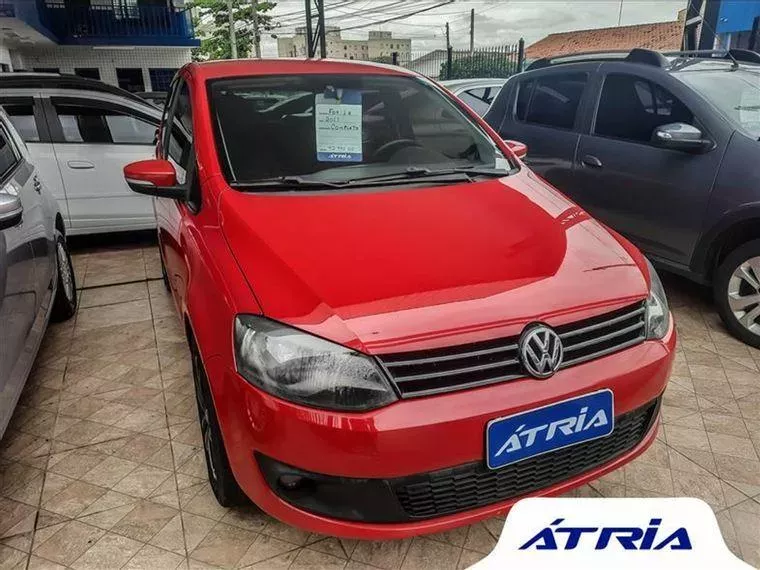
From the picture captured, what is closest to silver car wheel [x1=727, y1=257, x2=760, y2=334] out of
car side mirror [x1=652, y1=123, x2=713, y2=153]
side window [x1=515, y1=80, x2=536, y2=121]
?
car side mirror [x1=652, y1=123, x2=713, y2=153]

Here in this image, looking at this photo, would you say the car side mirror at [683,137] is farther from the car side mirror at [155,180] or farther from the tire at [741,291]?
the car side mirror at [155,180]

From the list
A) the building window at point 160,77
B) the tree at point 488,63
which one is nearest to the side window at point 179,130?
the tree at point 488,63

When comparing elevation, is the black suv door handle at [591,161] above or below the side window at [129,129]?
below

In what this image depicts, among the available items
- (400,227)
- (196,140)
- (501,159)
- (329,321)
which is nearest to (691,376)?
(501,159)

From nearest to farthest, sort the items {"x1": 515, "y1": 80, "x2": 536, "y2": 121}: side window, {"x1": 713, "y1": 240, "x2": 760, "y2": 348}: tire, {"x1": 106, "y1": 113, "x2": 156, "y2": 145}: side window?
1. {"x1": 713, "y1": 240, "x2": 760, "y2": 348}: tire
2. {"x1": 515, "y1": 80, "x2": 536, "y2": 121}: side window
3. {"x1": 106, "y1": 113, "x2": 156, "y2": 145}: side window

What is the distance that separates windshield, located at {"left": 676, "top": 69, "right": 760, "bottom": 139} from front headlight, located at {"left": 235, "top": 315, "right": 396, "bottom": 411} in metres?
2.81

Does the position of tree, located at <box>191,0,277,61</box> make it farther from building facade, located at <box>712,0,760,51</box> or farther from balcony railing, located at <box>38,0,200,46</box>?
building facade, located at <box>712,0,760,51</box>

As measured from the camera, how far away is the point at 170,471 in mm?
2248

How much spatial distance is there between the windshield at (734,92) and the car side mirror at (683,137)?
0.22m

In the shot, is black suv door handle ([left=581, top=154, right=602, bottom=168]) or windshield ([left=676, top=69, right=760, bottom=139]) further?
black suv door handle ([left=581, top=154, right=602, bottom=168])

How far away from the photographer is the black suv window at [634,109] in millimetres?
3480

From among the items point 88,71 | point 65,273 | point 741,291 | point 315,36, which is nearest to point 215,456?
point 65,273

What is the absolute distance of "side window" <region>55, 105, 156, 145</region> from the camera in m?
4.73

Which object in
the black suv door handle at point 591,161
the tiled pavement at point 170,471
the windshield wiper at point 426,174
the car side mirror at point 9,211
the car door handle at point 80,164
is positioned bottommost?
the tiled pavement at point 170,471
